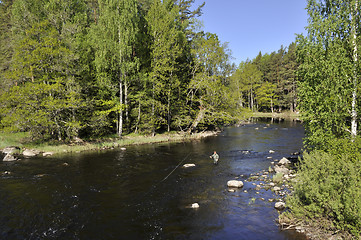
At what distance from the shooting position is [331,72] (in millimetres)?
15367

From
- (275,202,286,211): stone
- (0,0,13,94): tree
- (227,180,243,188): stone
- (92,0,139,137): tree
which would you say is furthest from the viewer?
(92,0,139,137): tree

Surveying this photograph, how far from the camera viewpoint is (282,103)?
9581 centimetres

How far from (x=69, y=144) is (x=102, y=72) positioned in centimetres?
1260

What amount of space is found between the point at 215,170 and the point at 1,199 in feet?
54.6

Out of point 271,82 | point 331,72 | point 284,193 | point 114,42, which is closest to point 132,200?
point 284,193

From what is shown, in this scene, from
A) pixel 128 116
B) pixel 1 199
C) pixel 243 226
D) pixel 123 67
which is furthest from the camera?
pixel 128 116

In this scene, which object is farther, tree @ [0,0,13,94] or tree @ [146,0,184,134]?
tree @ [146,0,184,134]

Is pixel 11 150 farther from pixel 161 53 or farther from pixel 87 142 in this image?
pixel 161 53

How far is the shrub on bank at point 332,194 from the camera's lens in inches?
345

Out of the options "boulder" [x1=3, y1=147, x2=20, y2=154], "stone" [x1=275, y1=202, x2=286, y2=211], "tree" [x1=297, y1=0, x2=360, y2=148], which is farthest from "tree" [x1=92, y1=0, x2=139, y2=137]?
"stone" [x1=275, y1=202, x2=286, y2=211]

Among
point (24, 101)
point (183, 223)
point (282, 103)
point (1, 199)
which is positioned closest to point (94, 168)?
point (1, 199)

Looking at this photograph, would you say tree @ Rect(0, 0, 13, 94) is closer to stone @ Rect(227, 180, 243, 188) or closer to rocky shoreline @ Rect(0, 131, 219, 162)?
rocky shoreline @ Rect(0, 131, 219, 162)

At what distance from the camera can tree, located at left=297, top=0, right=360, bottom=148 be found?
15.3m

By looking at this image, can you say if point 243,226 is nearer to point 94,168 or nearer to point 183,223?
point 183,223
